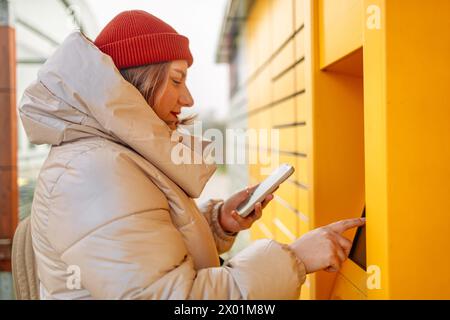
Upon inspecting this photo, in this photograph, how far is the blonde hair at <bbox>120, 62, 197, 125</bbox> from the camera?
4.41 feet

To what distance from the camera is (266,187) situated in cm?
147

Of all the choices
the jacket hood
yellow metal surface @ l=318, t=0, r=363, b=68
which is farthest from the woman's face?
yellow metal surface @ l=318, t=0, r=363, b=68

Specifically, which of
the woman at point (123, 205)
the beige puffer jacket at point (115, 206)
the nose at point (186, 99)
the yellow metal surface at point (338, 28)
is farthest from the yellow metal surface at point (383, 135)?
the nose at point (186, 99)

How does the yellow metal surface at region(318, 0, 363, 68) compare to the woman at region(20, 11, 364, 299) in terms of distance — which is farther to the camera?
the yellow metal surface at region(318, 0, 363, 68)

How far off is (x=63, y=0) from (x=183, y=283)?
5.15 feet

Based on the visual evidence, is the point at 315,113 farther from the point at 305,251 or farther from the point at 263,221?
the point at 263,221

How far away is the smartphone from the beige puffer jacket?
0.89 ft

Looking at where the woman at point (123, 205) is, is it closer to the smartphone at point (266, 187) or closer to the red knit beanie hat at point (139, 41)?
the red knit beanie hat at point (139, 41)

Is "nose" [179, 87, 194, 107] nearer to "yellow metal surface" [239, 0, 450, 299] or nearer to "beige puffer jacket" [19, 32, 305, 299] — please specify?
"beige puffer jacket" [19, 32, 305, 299]

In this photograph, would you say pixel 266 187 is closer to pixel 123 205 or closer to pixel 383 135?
pixel 383 135

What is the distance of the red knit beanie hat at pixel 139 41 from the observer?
132 cm

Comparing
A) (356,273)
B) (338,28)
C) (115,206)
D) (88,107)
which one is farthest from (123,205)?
(338,28)

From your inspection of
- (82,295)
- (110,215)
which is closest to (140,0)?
(110,215)

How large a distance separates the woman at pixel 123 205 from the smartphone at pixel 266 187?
24 cm
